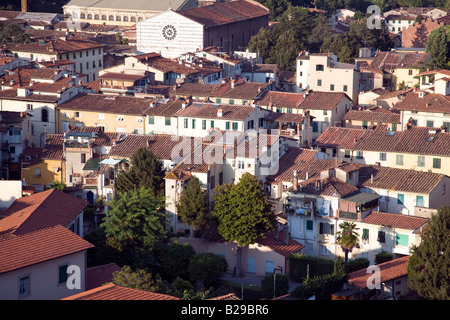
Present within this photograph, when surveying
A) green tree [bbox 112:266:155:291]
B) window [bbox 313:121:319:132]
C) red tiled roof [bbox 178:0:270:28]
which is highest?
red tiled roof [bbox 178:0:270:28]

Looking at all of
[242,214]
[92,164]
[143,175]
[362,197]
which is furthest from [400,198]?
[92,164]

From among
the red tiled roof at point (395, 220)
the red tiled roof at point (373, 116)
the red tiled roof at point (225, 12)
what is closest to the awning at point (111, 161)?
the red tiled roof at point (395, 220)

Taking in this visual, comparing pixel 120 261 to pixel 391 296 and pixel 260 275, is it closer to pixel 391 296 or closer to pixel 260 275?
pixel 260 275

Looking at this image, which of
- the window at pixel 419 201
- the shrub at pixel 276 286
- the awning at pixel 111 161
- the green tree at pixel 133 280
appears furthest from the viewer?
the awning at pixel 111 161

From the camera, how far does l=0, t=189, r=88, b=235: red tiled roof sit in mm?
28125

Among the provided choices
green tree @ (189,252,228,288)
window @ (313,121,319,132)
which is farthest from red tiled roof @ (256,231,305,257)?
window @ (313,121,319,132)

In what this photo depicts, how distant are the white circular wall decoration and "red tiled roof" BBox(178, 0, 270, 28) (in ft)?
8.81

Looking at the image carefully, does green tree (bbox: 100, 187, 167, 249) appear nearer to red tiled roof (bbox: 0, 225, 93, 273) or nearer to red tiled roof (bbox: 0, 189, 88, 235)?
red tiled roof (bbox: 0, 189, 88, 235)

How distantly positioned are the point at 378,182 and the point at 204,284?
9.56m

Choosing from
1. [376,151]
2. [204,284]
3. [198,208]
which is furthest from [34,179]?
[376,151]

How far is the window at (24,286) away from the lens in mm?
22984

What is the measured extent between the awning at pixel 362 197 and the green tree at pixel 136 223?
24.2ft

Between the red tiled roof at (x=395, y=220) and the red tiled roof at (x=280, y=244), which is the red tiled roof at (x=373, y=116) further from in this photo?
the red tiled roof at (x=280, y=244)

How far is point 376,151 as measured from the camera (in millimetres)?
41438
